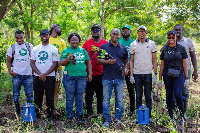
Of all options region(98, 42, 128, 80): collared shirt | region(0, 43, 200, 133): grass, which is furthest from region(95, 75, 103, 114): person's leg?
region(98, 42, 128, 80): collared shirt

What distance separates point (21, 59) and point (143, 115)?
2747 mm

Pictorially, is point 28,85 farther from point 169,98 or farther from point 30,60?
point 169,98

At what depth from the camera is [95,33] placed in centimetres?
536

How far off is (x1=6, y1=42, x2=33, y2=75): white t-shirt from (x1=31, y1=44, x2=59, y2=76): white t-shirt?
1.14ft

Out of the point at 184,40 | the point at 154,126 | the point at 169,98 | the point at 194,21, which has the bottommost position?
the point at 154,126

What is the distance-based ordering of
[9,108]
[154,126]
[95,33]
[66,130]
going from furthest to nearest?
[9,108] < [95,33] < [154,126] < [66,130]

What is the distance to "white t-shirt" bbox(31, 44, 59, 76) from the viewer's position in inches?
199

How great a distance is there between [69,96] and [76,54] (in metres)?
0.86

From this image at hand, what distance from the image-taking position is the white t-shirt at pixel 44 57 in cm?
504

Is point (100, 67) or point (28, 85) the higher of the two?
point (100, 67)

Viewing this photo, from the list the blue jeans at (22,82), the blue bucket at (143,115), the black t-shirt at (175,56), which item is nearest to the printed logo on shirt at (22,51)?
the blue jeans at (22,82)

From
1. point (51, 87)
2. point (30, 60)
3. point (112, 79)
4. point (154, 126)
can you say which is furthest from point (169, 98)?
point (30, 60)

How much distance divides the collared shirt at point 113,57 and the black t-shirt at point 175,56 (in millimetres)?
859

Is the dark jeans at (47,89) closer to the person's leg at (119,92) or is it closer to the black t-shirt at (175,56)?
the person's leg at (119,92)
